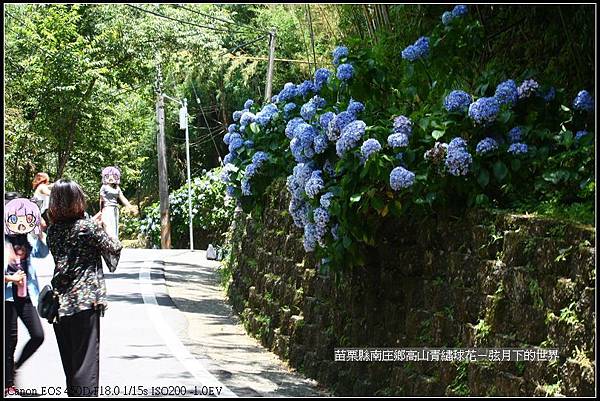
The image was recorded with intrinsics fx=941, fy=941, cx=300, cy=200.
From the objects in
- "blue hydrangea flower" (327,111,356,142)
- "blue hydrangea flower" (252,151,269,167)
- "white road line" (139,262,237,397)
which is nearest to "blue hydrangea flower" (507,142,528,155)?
"blue hydrangea flower" (327,111,356,142)

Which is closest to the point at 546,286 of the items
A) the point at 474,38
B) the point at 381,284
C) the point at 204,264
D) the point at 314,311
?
the point at 381,284

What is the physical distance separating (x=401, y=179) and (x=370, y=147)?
1.41 feet

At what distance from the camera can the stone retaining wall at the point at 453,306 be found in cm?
559

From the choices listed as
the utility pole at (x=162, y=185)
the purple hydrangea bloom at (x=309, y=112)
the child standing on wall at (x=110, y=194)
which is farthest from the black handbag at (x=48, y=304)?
the utility pole at (x=162, y=185)

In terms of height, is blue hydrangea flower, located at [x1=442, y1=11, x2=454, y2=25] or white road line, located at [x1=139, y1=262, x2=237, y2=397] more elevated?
blue hydrangea flower, located at [x1=442, y1=11, x2=454, y2=25]

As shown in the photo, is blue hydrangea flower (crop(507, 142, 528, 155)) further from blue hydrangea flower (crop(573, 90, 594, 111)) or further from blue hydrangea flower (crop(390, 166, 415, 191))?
blue hydrangea flower (crop(390, 166, 415, 191))

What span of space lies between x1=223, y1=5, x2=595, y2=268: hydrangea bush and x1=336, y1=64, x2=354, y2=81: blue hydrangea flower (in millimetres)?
11

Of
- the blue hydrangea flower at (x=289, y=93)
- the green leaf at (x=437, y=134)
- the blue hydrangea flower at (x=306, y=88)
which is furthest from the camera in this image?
the blue hydrangea flower at (x=289, y=93)

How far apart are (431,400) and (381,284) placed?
174cm

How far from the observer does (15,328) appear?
7219 mm

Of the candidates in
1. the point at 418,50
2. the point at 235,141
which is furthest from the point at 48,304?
the point at 235,141

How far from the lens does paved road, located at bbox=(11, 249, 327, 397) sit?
8.00 metres
